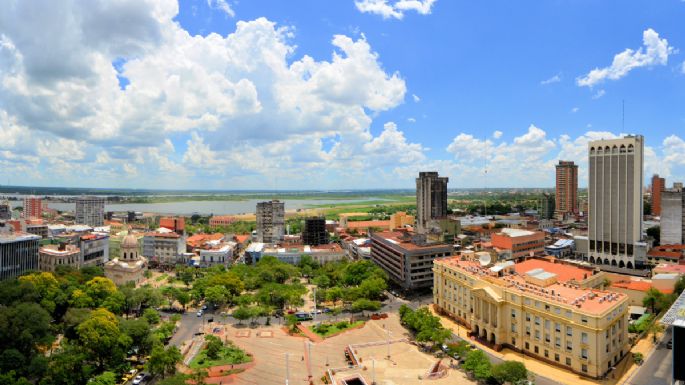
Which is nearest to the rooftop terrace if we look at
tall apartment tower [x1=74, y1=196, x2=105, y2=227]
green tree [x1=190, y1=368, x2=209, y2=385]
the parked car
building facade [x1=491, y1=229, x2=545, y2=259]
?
the parked car

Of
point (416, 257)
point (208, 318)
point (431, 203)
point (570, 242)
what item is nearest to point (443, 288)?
point (416, 257)

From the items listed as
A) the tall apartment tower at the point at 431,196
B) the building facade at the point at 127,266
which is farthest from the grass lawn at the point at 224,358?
the tall apartment tower at the point at 431,196

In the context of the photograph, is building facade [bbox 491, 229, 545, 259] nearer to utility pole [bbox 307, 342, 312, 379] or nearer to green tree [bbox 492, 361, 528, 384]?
green tree [bbox 492, 361, 528, 384]

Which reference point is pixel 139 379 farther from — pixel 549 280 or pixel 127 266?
pixel 549 280

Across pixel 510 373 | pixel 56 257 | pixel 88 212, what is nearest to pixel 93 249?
pixel 56 257

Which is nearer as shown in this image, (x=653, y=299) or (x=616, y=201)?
(x=653, y=299)

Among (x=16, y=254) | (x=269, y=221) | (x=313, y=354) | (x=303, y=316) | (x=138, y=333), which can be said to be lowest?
(x=313, y=354)

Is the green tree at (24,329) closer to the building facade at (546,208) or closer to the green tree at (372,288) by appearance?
the green tree at (372,288)
